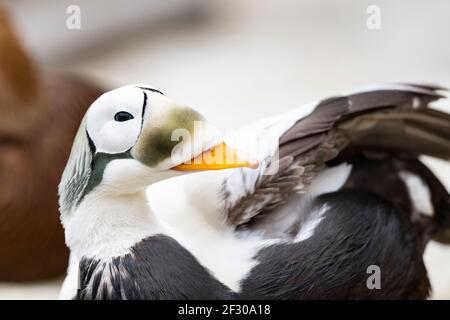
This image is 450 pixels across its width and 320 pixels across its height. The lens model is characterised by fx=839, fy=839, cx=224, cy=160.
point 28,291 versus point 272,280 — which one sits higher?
point 272,280

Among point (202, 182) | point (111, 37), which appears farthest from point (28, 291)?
point (111, 37)

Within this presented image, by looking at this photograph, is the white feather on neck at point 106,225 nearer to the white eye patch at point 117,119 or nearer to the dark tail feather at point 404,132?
the white eye patch at point 117,119

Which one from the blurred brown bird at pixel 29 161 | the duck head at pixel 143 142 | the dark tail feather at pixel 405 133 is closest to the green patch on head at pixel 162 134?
the duck head at pixel 143 142

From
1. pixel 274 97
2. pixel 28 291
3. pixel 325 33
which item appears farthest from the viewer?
pixel 325 33

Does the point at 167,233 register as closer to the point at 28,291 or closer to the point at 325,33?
the point at 28,291

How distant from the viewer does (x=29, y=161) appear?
99 centimetres

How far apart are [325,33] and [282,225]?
3.22 ft

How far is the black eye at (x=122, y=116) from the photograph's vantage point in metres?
0.49

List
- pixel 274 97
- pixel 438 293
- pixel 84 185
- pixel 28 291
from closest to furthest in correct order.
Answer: pixel 84 185, pixel 438 293, pixel 28 291, pixel 274 97

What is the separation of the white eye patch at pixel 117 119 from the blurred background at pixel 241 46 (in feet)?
2.51

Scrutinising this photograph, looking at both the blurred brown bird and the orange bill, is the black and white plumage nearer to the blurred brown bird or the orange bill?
the orange bill

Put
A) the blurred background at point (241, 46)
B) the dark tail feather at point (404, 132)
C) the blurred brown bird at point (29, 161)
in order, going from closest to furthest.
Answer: the dark tail feather at point (404, 132)
the blurred brown bird at point (29, 161)
the blurred background at point (241, 46)

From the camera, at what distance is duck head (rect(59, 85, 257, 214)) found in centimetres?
49
